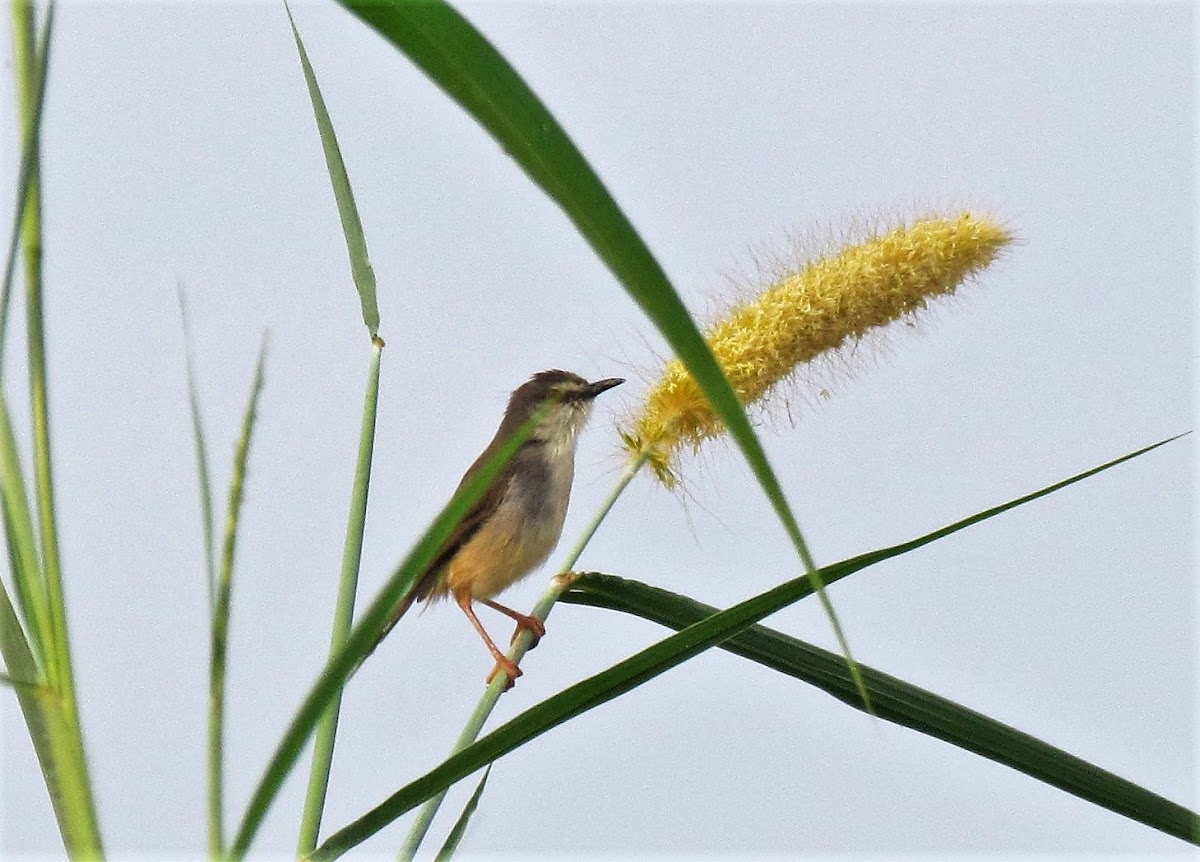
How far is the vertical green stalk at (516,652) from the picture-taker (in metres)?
1.57

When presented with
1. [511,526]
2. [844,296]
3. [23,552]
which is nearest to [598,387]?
[511,526]

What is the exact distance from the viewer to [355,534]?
1.71m

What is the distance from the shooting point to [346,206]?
204 cm

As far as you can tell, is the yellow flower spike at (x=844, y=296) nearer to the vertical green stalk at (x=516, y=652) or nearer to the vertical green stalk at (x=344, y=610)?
the vertical green stalk at (x=516, y=652)

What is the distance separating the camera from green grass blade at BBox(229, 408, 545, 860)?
104 centimetres

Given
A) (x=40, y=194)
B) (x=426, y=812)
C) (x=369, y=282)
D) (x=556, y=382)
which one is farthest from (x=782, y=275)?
(x=556, y=382)

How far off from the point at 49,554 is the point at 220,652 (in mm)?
243

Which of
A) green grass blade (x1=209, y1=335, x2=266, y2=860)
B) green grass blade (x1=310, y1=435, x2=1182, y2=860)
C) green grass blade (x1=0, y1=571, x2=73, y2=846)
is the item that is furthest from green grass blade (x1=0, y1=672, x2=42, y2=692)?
green grass blade (x1=310, y1=435, x2=1182, y2=860)

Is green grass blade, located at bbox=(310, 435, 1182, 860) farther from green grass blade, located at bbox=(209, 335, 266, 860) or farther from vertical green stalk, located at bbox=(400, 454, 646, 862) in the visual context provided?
green grass blade, located at bbox=(209, 335, 266, 860)

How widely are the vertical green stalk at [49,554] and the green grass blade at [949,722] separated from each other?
34.6 inches

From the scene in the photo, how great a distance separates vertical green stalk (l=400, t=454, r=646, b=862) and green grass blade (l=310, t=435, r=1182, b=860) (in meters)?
0.04

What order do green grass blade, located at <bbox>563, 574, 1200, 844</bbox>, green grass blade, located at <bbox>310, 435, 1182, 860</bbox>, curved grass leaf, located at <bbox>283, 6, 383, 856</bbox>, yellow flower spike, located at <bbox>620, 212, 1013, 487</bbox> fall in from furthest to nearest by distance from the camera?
yellow flower spike, located at <bbox>620, 212, 1013, 487</bbox> < green grass blade, located at <bbox>563, 574, 1200, 844</bbox> < curved grass leaf, located at <bbox>283, 6, 383, 856</bbox> < green grass blade, located at <bbox>310, 435, 1182, 860</bbox>

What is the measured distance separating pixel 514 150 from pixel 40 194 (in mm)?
614

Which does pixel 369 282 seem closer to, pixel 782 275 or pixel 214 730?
Result: pixel 782 275
